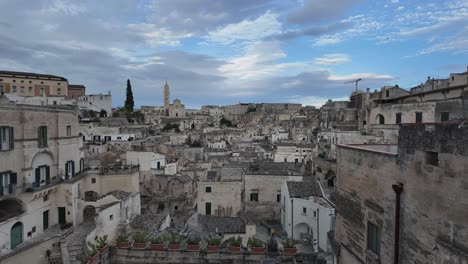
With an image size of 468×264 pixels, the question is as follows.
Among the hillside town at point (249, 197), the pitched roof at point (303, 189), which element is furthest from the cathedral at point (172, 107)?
the pitched roof at point (303, 189)

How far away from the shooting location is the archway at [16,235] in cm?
1770

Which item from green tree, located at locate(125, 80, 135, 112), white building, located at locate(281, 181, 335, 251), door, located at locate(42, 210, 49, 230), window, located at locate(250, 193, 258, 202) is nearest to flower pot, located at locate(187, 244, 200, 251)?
white building, located at locate(281, 181, 335, 251)

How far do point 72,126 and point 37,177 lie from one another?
4.90m

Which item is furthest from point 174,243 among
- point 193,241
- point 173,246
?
point 193,241

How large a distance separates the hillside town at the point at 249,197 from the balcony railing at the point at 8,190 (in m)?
0.08

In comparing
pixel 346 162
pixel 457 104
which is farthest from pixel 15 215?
pixel 457 104

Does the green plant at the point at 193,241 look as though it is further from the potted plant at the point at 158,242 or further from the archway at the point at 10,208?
the archway at the point at 10,208

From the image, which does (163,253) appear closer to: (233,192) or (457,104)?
(233,192)

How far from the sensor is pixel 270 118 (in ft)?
389

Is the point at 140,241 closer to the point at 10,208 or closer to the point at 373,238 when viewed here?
the point at 10,208

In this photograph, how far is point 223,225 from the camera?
22703 millimetres

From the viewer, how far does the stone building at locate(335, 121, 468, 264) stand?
225 inches

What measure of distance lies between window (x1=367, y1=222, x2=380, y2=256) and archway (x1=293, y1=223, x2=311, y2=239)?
579 inches

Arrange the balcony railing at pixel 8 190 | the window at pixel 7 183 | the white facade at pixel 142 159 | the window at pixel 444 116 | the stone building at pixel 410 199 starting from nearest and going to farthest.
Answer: the stone building at pixel 410 199
the balcony railing at pixel 8 190
the window at pixel 7 183
the window at pixel 444 116
the white facade at pixel 142 159
